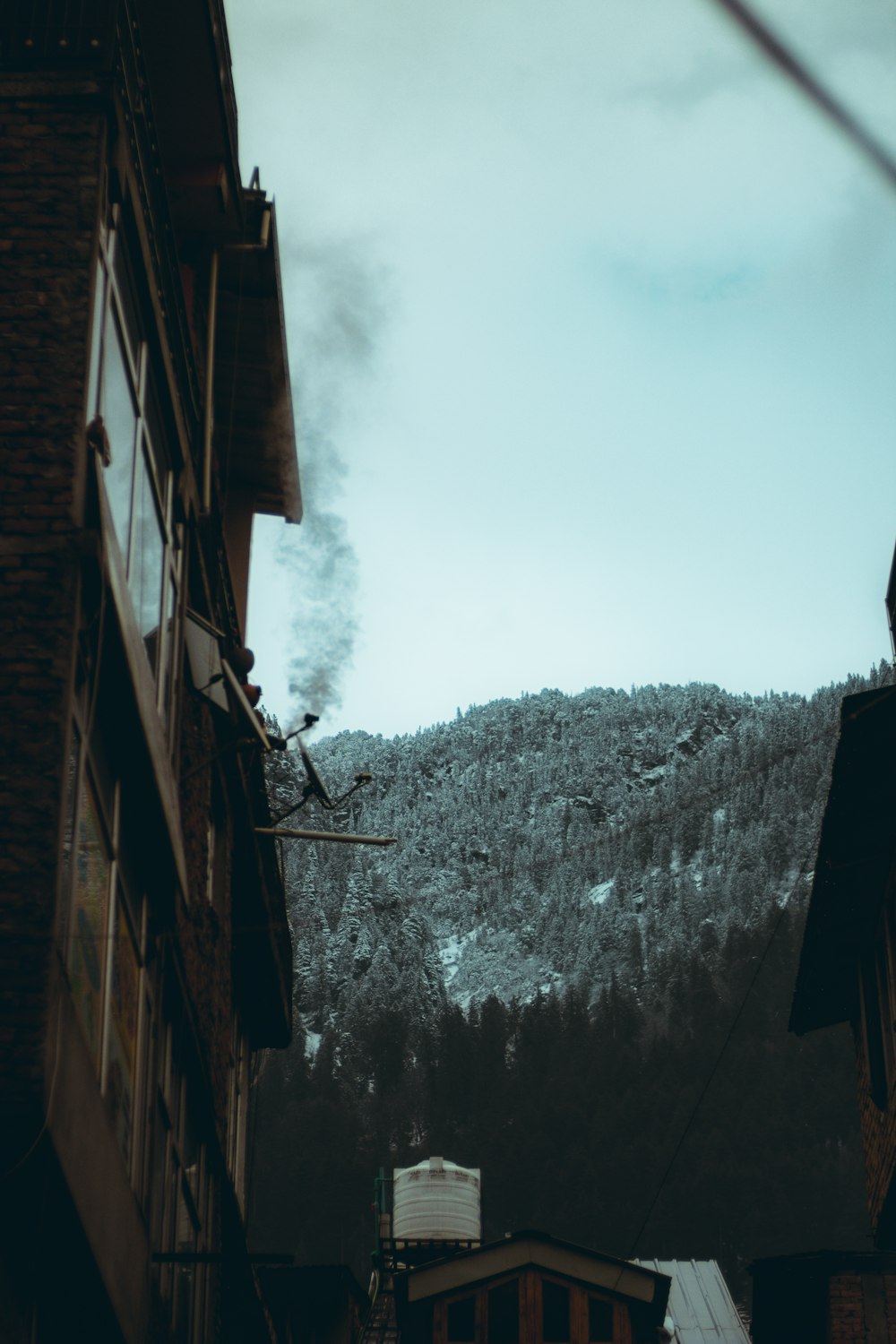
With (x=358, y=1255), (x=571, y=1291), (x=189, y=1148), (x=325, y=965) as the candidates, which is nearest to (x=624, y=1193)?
(x=358, y=1255)

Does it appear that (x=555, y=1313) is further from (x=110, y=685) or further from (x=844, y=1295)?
(x=110, y=685)

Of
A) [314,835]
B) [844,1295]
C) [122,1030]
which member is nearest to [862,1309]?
[844,1295]

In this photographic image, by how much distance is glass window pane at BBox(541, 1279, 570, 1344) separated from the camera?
21500mm

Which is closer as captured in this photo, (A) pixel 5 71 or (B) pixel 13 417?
(B) pixel 13 417

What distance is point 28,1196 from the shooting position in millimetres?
7316

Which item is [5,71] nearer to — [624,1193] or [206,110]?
[206,110]

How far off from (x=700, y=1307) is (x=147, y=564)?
21507 millimetres

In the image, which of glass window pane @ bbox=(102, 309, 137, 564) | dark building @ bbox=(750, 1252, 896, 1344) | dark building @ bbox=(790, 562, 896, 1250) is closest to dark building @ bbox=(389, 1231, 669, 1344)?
dark building @ bbox=(750, 1252, 896, 1344)

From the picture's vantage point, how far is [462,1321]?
2180 centimetres

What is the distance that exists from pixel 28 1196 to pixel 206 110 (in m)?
9.78

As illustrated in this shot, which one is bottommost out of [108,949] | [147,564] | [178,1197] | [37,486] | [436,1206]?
[178,1197]

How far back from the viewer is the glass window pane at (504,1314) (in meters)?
21.6

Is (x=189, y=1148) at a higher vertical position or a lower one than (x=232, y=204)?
lower

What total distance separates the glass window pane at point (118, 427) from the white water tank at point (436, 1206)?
23524 mm
